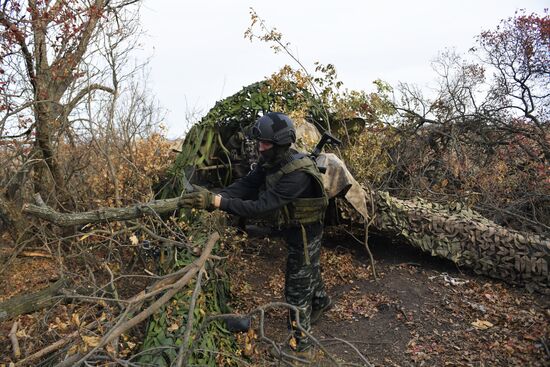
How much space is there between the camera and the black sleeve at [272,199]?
3.89 m

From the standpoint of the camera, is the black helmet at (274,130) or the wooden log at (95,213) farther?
the black helmet at (274,130)

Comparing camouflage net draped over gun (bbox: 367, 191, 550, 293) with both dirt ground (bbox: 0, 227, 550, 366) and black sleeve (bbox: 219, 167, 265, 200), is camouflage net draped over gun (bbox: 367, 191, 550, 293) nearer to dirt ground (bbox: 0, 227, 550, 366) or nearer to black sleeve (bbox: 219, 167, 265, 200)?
dirt ground (bbox: 0, 227, 550, 366)

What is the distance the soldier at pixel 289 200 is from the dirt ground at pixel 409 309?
55 centimetres

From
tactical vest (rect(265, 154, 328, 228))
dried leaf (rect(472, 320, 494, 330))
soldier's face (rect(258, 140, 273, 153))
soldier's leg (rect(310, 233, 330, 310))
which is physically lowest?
dried leaf (rect(472, 320, 494, 330))

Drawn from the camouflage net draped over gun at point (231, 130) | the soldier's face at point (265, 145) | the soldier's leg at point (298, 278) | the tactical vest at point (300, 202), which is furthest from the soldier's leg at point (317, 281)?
the camouflage net draped over gun at point (231, 130)

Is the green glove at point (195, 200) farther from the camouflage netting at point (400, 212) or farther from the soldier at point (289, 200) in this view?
the camouflage netting at point (400, 212)

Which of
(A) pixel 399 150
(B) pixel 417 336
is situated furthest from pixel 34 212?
(A) pixel 399 150

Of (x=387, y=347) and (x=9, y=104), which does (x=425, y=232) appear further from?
(x=9, y=104)

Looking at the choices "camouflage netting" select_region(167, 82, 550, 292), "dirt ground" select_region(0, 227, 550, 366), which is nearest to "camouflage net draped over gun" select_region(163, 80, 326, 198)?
"camouflage netting" select_region(167, 82, 550, 292)

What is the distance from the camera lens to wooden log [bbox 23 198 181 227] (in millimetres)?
3288

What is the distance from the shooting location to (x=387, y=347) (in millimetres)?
4426

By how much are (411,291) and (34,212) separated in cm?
386

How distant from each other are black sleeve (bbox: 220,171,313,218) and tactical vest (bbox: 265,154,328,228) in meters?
0.07

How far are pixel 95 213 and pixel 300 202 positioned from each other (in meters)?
1.74
